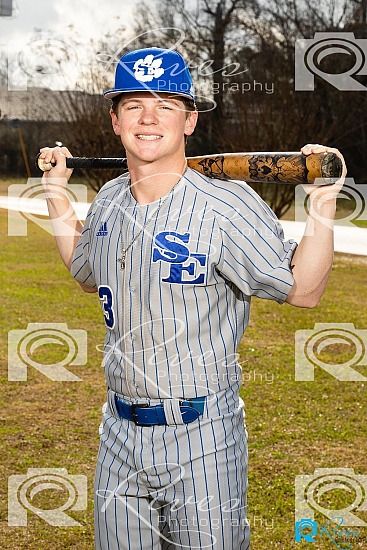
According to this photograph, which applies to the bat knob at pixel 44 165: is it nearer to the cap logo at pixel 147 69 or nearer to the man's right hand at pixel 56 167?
the man's right hand at pixel 56 167

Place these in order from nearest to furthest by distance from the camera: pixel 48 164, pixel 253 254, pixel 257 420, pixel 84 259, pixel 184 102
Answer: pixel 253 254 < pixel 184 102 < pixel 84 259 < pixel 48 164 < pixel 257 420

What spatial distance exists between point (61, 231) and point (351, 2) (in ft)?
76.9

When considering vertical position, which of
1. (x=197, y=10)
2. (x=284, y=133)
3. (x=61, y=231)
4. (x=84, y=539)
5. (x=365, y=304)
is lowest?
(x=84, y=539)

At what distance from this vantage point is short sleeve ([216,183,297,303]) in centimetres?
210

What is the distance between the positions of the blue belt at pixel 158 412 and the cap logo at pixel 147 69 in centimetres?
82

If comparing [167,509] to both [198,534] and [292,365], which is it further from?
[292,365]

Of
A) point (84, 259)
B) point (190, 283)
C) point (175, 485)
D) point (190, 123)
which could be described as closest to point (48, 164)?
point (84, 259)

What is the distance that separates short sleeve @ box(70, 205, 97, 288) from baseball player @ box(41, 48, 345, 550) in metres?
0.24

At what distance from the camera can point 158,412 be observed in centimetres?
213

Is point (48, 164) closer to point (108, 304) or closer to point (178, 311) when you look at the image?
point (108, 304)

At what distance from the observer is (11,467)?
14.5ft

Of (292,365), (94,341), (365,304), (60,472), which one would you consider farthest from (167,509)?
(365,304)

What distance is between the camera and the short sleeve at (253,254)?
82.6 inches

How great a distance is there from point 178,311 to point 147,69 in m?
0.62
